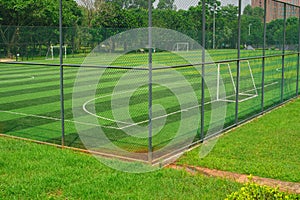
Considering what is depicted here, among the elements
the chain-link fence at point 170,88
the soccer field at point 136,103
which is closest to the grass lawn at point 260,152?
the chain-link fence at point 170,88

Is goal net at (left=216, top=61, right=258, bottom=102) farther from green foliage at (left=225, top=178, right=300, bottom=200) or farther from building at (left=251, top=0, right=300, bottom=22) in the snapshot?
green foliage at (left=225, top=178, right=300, bottom=200)

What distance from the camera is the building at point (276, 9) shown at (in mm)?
11903

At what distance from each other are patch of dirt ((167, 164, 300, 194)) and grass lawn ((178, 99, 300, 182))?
Answer: 0.46ft

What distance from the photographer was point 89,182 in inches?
250

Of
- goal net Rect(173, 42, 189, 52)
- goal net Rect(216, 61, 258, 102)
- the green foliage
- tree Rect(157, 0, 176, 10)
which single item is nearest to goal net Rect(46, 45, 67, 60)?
goal net Rect(216, 61, 258, 102)

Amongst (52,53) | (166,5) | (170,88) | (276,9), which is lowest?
(170,88)

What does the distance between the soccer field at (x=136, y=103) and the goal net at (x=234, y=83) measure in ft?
0.11

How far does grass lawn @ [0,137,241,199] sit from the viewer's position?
19.4 ft

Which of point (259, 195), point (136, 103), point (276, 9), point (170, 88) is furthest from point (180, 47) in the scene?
point (170, 88)

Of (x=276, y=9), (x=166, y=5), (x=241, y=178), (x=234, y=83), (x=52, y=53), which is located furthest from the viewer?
(x=52, y=53)

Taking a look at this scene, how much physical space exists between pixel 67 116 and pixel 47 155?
4451 mm

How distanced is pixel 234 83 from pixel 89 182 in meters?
9.78

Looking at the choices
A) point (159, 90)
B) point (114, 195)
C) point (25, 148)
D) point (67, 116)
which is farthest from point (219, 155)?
point (159, 90)

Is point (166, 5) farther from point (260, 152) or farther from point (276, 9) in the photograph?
point (276, 9)
